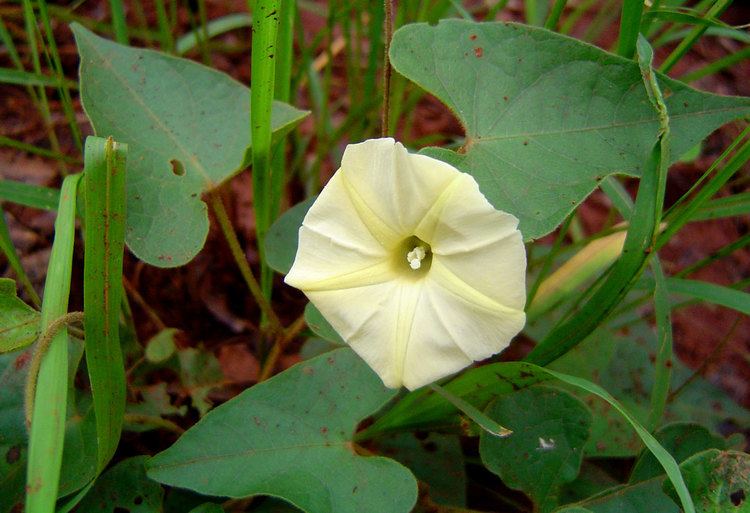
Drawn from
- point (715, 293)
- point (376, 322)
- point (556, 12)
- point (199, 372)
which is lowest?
point (199, 372)

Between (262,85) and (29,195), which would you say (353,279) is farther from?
(29,195)

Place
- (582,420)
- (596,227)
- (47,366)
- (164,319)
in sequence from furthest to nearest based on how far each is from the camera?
(596,227), (164,319), (582,420), (47,366)

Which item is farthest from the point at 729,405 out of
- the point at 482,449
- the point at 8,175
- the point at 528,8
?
the point at 8,175

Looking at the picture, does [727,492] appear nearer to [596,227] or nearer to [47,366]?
[47,366]

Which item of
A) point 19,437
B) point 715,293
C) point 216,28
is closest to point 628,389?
point 715,293

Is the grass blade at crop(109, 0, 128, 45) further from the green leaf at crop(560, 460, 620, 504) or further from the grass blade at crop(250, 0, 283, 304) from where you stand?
the green leaf at crop(560, 460, 620, 504)

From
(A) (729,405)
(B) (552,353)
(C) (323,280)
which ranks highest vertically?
(C) (323,280)
